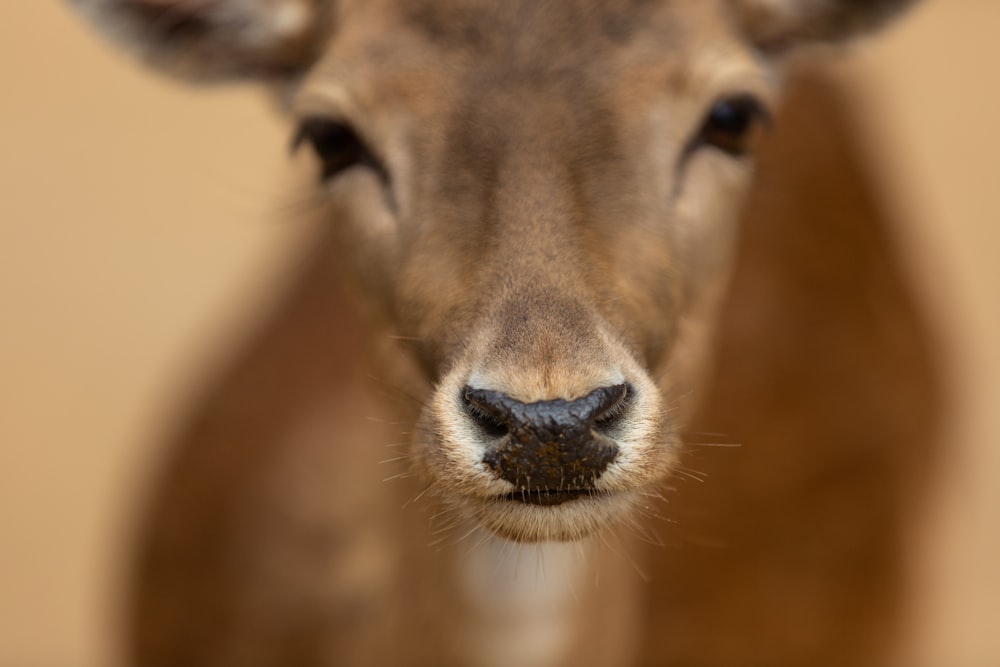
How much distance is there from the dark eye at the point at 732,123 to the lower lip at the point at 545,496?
1023mm

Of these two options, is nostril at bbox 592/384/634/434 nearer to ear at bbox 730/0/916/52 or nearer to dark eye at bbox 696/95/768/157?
dark eye at bbox 696/95/768/157

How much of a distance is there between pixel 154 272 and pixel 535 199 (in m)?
7.79

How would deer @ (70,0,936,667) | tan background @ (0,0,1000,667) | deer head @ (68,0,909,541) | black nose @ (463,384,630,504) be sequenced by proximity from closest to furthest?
black nose @ (463,384,630,504), deer head @ (68,0,909,541), deer @ (70,0,936,667), tan background @ (0,0,1000,667)

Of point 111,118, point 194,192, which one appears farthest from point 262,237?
point 111,118

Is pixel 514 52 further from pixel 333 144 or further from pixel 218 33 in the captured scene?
pixel 218 33

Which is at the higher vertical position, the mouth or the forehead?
the forehead

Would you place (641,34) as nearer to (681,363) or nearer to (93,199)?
(681,363)

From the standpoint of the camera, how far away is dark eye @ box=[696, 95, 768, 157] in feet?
10.6

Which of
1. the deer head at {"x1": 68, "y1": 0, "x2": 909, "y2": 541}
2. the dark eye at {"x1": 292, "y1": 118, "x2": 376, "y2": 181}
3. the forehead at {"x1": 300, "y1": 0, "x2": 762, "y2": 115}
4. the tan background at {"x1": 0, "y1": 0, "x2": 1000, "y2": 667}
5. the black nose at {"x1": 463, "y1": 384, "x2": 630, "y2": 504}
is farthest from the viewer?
the tan background at {"x1": 0, "y1": 0, "x2": 1000, "y2": 667}

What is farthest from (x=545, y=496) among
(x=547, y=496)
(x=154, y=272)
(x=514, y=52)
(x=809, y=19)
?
(x=154, y=272)

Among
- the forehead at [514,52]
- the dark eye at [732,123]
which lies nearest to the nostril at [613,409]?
the forehead at [514,52]

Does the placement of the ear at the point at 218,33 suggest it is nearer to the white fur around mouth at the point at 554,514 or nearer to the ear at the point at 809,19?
the ear at the point at 809,19

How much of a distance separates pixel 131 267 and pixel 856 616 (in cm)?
654

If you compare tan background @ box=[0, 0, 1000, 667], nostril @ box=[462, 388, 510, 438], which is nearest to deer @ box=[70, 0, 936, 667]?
nostril @ box=[462, 388, 510, 438]
